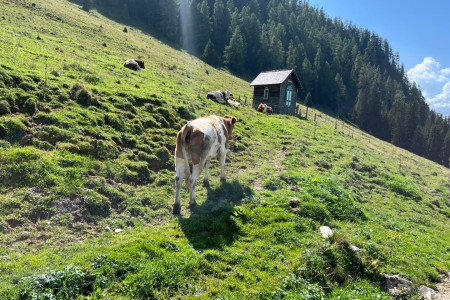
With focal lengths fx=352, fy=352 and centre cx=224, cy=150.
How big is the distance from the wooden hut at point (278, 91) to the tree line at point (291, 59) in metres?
44.1

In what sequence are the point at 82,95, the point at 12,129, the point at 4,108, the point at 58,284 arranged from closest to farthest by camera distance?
the point at 58,284 → the point at 12,129 → the point at 4,108 → the point at 82,95

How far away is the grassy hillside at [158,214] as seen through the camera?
784cm

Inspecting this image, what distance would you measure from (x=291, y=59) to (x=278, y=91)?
223ft

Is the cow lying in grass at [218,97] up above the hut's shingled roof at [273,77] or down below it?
below

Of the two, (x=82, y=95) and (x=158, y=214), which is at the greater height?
(x=82, y=95)

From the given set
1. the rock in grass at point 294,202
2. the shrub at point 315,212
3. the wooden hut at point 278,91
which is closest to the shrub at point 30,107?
the rock in grass at point 294,202

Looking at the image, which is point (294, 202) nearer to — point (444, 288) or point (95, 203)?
point (444, 288)

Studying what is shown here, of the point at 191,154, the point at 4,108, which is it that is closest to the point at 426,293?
the point at 191,154

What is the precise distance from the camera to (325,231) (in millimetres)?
11555

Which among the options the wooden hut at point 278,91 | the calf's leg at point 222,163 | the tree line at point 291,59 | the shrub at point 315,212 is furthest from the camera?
the tree line at point 291,59

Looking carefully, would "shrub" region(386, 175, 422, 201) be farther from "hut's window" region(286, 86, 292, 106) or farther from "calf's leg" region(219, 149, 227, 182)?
"hut's window" region(286, 86, 292, 106)

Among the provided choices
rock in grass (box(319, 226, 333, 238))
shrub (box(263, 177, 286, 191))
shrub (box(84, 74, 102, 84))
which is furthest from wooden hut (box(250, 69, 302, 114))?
rock in grass (box(319, 226, 333, 238))

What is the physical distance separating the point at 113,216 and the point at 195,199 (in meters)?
2.92

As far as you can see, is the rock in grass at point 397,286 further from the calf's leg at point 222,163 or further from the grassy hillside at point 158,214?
the calf's leg at point 222,163
